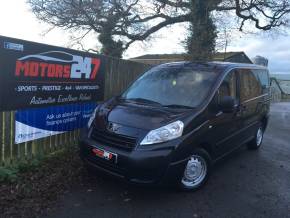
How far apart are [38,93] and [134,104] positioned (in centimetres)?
166

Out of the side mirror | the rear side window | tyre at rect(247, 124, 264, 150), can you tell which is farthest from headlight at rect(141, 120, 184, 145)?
tyre at rect(247, 124, 264, 150)

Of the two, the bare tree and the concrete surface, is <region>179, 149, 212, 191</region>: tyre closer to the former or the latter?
the concrete surface

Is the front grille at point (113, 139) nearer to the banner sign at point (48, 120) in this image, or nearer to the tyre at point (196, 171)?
the tyre at point (196, 171)

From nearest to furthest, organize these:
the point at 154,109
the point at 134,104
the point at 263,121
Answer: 1. the point at 154,109
2. the point at 134,104
3. the point at 263,121

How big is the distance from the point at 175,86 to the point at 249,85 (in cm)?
194

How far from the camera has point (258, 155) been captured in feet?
22.1

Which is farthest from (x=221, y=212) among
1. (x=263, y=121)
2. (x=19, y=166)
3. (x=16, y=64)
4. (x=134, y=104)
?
(x=263, y=121)

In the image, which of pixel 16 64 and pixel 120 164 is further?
pixel 16 64

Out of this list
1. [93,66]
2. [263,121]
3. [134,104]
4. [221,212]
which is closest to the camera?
[221,212]

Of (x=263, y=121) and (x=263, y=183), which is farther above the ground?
(x=263, y=121)

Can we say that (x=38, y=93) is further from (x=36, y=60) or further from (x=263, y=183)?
(x=263, y=183)

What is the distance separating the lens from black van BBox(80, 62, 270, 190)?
400 cm

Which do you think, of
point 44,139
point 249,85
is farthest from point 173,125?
point 249,85

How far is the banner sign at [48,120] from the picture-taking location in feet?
16.3
